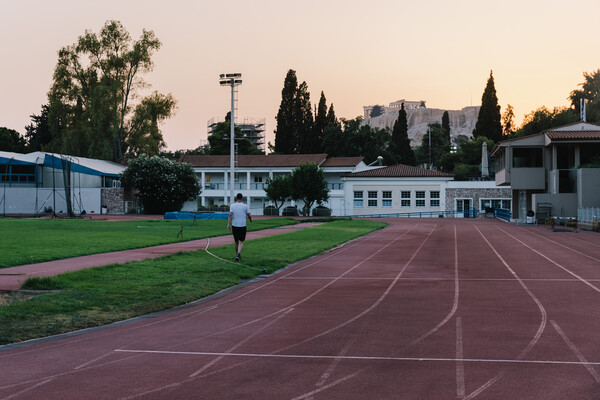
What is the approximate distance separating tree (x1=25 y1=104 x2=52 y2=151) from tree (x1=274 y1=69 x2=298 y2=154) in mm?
37611

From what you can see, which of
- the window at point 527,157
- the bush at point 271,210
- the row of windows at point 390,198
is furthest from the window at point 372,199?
the window at point 527,157

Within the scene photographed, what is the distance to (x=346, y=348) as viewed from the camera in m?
8.27

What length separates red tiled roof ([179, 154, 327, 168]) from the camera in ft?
267

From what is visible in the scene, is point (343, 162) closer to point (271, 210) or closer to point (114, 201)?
point (271, 210)

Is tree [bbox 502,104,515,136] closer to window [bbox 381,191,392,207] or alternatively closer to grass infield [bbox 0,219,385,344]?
window [bbox 381,191,392,207]

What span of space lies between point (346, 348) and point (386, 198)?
66490mm

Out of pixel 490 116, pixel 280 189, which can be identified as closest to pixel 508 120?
pixel 490 116

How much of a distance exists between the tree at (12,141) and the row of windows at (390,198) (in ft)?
183

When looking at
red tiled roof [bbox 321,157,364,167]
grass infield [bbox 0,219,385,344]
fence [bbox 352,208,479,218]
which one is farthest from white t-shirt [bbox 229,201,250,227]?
red tiled roof [bbox 321,157,364,167]

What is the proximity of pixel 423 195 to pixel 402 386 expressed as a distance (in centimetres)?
6805

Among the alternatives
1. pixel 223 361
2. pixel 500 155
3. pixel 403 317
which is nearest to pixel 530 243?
pixel 403 317

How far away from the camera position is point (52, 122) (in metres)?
74.8

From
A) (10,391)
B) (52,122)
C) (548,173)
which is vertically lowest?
(10,391)

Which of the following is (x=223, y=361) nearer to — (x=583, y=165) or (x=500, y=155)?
(x=583, y=165)
